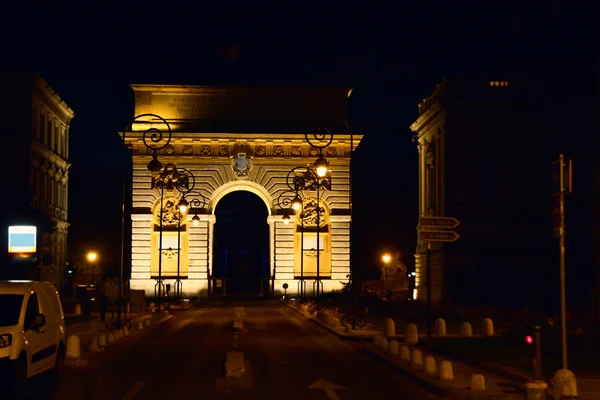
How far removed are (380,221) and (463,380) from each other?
97.4 metres

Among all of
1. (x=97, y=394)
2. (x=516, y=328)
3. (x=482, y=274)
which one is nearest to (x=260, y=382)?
(x=97, y=394)

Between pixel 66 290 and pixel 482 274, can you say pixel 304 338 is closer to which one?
pixel 482 274

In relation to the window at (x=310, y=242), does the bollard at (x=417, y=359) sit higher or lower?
lower

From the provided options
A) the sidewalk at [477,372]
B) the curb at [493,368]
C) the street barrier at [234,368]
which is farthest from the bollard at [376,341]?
Result: the street barrier at [234,368]

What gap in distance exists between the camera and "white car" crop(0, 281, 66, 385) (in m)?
17.5

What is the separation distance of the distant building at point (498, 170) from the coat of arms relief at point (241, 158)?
1876 centimetres

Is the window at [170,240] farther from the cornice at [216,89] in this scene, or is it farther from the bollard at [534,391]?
the bollard at [534,391]

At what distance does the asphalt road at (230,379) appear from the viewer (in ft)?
66.0

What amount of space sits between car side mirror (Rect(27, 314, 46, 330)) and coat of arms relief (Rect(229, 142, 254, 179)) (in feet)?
215

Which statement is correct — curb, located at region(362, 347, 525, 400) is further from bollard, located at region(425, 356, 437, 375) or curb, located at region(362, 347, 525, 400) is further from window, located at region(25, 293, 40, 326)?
window, located at region(25, 293, 40, 326)

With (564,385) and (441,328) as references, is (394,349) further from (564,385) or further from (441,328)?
(564,385)

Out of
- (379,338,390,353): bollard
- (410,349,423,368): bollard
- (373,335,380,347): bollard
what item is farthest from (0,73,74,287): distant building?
(410,349,423,368): bollard

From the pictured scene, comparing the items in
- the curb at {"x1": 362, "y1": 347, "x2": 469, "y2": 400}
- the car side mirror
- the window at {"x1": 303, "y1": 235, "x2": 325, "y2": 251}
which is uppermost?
the window at {"x1": 303, "y1": 235, "x2": 325, "y2": 251}

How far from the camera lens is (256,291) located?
95750mm
